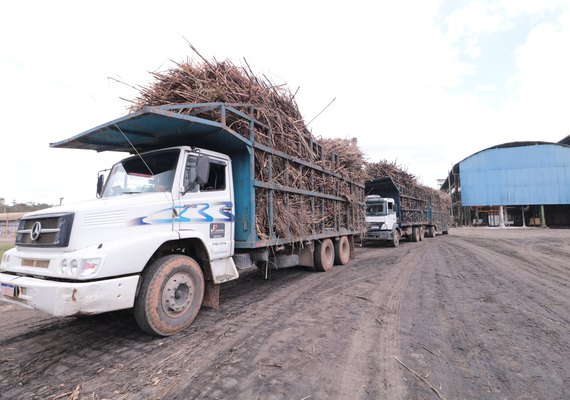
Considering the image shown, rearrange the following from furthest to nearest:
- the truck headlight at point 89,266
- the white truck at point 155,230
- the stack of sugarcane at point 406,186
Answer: the stack of sugarcane at point 406,186 < the white truck at point 155,230 < the truck headlight at point 89,266

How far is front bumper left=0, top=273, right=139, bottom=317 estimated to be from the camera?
10.2 ft

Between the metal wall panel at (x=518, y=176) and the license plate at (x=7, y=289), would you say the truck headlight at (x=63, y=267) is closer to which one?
the license plate at (x=7, y=289)

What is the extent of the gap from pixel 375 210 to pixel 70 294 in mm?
14601

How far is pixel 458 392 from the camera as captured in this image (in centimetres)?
271

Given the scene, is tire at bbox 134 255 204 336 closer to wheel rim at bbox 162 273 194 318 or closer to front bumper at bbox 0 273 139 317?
wheel rim at bbox 162 273 194 318

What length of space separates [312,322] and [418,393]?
192cm

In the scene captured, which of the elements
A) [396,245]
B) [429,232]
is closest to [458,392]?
[396,245]

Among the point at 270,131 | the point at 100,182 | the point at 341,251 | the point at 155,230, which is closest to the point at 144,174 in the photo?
the point at 155,230

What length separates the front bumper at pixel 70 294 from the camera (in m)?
3.10

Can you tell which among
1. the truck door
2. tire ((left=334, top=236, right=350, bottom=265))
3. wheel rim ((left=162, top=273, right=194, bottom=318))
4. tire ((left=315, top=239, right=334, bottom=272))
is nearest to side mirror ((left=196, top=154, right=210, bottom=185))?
the truck door

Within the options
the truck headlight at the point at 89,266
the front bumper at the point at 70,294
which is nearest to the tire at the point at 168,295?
the front bumper at the point at 70,294

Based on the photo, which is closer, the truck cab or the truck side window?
the truck side window

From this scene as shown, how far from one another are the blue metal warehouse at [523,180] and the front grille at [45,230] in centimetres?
4268

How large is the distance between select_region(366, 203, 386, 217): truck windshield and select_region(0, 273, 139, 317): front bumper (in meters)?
13.8
